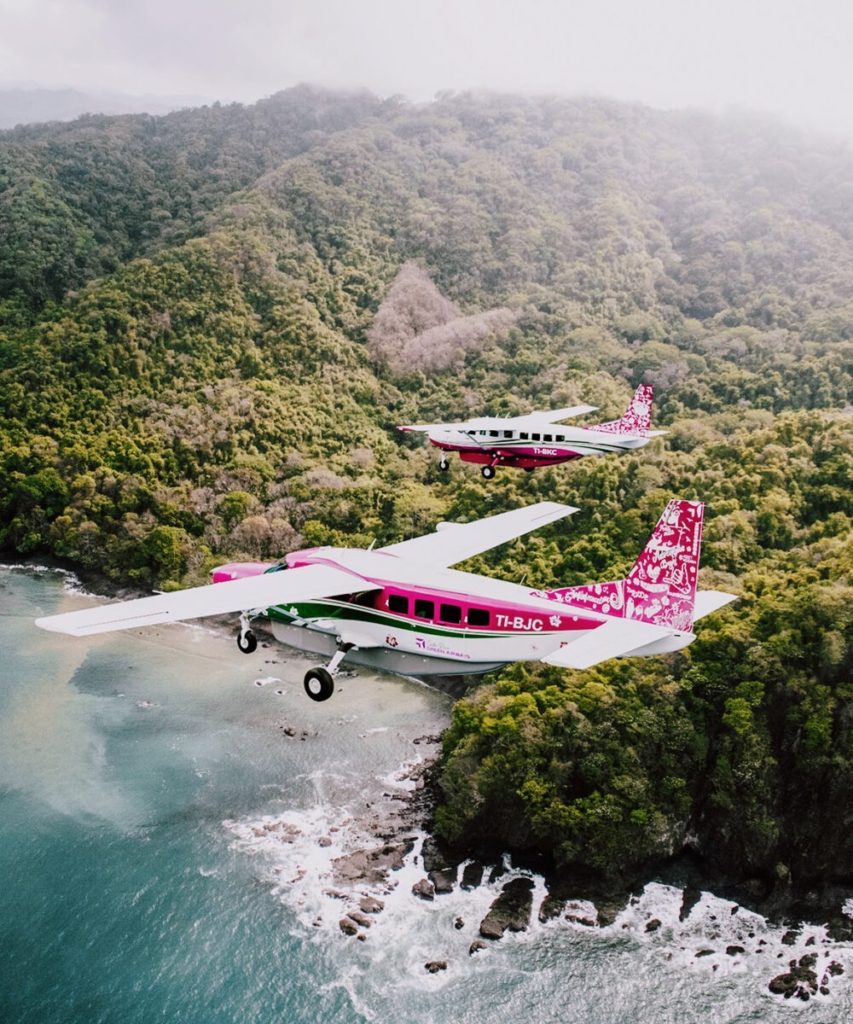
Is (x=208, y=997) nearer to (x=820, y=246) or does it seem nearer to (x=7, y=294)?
(x=7, y=294)

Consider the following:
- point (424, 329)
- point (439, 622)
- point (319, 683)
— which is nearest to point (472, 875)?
point (319, 683)

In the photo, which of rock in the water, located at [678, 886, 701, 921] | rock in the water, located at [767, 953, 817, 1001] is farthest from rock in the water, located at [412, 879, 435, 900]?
rock in the water, located at [767, 953, 817, 1001]

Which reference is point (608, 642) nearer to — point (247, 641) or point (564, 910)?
point (247, 641)

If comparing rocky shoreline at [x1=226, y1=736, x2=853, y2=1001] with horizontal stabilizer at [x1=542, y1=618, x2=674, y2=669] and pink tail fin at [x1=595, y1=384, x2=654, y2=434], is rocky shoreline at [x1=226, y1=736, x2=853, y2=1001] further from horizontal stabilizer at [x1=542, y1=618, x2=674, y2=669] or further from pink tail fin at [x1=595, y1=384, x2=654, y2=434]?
horizontal stabilizer at [x1=542, y1=618, x2=674, y2=669]

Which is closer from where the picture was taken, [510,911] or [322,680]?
[322,680]

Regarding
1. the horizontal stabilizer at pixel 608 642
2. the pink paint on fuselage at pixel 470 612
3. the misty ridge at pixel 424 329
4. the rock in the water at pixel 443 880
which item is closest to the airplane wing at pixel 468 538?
the pink paint on fuselage at pixel 470 612

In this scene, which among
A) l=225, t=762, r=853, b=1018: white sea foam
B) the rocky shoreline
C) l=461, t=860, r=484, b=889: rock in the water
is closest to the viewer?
l=225, t=762, r=853, b=1018: white sea foam

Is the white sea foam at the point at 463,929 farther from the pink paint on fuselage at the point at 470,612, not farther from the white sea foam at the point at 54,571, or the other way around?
the white sea foam at the point at 54,571
